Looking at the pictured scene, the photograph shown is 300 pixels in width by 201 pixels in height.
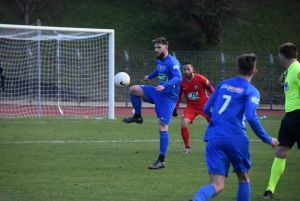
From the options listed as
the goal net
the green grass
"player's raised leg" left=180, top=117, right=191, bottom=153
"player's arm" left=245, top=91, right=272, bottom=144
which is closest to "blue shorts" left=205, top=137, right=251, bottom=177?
"player's arm" left=245, top=91, right=272, bottom=144

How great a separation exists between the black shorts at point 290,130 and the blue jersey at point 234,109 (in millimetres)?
1690

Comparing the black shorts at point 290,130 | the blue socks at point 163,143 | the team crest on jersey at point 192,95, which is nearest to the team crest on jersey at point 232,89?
the black shorts at point 290,130

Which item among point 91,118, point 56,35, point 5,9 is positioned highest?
point 5,9

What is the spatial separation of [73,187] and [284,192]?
2.87 metres

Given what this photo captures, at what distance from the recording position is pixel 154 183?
317 inches

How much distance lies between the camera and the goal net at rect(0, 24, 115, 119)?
2123 cm

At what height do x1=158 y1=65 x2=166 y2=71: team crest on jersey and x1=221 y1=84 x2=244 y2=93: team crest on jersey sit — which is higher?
x1=158 y1=65 x2=166 y2=71: team crest on jersey

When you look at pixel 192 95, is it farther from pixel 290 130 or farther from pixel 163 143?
pixel 290 130

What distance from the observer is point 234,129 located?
5.68 metres

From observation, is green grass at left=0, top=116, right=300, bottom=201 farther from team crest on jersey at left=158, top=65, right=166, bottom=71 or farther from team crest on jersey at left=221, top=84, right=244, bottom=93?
team crest on jersey at left=221, top=84, right=244, bottom=93

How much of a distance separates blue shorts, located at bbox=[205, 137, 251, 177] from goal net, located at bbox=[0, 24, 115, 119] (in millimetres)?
14452

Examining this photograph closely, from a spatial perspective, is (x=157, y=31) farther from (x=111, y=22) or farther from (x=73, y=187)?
(x=73, y=187)

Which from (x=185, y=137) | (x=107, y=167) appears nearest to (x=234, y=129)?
(x=107, y=167)

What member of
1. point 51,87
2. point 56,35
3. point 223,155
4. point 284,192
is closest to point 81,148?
point 284,192
